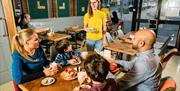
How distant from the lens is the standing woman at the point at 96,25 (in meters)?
2.60

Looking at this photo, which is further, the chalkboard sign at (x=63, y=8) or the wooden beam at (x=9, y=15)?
the chalkboard sign at (x=63, y=8)

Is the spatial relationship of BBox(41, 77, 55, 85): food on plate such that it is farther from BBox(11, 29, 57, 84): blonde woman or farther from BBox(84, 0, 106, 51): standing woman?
BBox(84, 0, 106, 51): standing woman

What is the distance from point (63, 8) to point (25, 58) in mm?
4980

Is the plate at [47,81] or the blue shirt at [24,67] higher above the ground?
the blue shirt at [24,67]

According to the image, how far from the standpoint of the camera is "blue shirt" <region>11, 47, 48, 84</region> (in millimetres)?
1434

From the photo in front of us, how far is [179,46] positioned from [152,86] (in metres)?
4.12

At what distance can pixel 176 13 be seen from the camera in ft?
16.4

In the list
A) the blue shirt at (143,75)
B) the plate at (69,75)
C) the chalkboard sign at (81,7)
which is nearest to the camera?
the blue shirt at (143,75)

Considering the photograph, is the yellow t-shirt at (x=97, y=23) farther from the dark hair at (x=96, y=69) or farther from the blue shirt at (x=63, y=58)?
the dark hair at (x=96, y=69)

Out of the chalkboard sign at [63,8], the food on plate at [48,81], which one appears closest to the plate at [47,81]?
the food on plate at [48,81]

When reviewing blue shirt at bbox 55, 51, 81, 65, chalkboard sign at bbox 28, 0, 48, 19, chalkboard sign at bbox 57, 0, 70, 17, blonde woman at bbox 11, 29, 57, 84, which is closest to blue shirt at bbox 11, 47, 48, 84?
blonde woman at bbox 11, 29, 57, 84

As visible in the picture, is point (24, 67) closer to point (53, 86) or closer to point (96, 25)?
point (53, 86)

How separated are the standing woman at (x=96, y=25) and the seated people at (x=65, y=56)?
2.18 feet

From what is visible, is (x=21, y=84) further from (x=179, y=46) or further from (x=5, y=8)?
(x=179, y=46)
